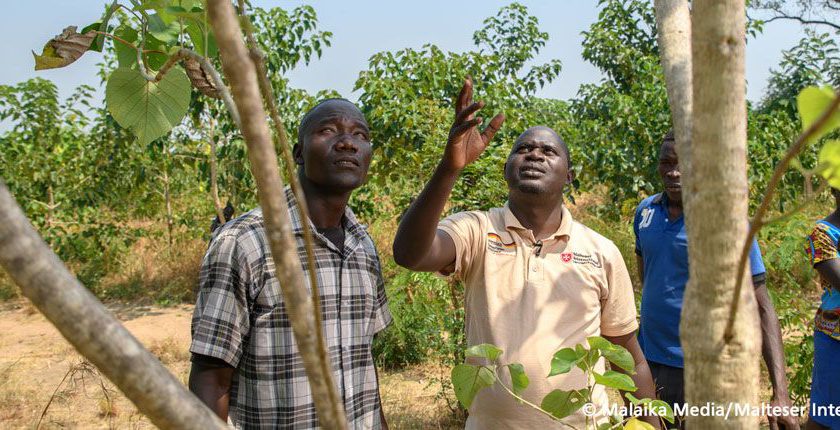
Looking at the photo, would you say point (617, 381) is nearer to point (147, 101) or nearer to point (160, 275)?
point (147, 101)

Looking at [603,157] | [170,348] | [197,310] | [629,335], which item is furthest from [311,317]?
[170,348]

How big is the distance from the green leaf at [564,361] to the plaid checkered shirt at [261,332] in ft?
1.96

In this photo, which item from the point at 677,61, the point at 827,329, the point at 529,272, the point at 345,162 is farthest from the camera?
the point at 827,329

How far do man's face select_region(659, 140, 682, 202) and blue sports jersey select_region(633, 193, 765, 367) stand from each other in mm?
80

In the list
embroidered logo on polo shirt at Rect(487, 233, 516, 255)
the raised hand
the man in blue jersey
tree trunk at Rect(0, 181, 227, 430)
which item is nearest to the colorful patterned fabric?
the man in blue jersey

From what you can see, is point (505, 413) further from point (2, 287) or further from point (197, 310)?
point (2, 287)

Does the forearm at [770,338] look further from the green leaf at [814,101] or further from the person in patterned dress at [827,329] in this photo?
the green leaf at [814,101]

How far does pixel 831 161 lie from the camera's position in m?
0.51

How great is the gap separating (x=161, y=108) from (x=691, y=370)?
2.58 ft

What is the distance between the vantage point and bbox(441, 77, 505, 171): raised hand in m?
1.58

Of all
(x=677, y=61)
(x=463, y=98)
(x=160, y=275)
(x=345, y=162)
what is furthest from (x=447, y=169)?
(x=160, y=275)

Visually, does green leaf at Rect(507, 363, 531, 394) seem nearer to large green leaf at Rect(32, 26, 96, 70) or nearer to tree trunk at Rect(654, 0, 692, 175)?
tree trunk at Rect(654, 0, 692, 175)

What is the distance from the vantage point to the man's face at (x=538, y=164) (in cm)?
216

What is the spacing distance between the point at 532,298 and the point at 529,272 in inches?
3.2
